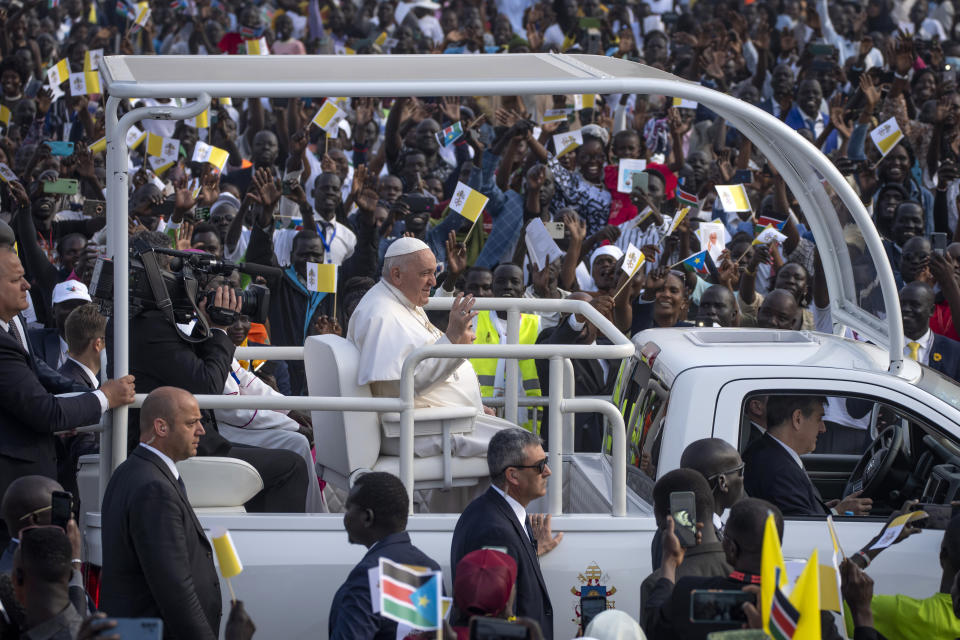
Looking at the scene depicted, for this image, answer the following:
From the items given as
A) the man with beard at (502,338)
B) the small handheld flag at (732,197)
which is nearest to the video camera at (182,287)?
the man with beard at (502,338)

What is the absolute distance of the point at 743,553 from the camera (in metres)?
4.14

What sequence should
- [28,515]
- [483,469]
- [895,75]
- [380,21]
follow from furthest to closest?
[380,21] < [895,75] < [483,469] < [28,515]

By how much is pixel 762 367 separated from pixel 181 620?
244 cm

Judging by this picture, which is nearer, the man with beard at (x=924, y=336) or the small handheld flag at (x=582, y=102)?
the man with beard at (x=924, y=336)

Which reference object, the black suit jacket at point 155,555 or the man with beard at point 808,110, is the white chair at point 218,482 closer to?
the black suit jacket at point 155,555

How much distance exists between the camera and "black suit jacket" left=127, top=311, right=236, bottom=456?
17.8 feet

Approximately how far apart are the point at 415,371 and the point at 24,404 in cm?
158

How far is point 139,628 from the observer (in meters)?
3.28

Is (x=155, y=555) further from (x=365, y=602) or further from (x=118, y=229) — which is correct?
(x=118, y=229)

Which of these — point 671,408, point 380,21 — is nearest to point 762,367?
point 671,408

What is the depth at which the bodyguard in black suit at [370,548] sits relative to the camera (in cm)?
416

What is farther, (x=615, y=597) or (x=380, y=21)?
(x=380, y=21)

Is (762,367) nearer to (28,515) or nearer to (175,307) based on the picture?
(175,307)

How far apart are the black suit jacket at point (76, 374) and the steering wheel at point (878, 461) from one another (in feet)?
12.0
